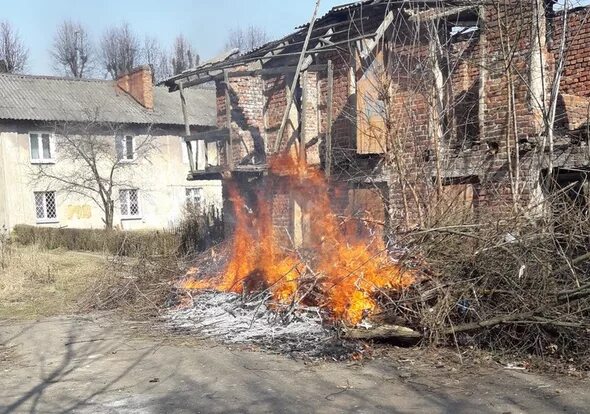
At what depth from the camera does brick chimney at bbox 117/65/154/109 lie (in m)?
33.8

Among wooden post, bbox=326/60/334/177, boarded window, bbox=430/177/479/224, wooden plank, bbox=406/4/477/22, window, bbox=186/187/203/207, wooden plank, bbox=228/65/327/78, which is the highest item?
wooden plank, bbox=406/4/477/22

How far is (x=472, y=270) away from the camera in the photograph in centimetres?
718

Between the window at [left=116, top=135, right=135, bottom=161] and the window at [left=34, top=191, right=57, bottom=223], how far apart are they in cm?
405

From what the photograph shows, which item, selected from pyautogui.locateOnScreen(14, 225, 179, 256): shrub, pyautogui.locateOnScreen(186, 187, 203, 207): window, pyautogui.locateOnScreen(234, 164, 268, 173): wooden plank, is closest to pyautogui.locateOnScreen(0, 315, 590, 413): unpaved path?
pyautogui.locateOnScreen(234, 164, 268, 173): wooden plank

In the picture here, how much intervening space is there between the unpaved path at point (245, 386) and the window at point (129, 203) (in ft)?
82.8

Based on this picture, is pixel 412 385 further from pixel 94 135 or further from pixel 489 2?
pixel 94 135

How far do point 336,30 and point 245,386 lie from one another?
362 inches

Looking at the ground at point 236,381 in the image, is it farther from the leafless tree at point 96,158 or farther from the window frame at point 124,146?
the window frame at point 124,146

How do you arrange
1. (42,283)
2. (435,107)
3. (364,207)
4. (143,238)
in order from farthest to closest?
(143,238), (42,283), (364,207), (435,107)

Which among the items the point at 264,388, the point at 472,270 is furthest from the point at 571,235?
the point at 264,388

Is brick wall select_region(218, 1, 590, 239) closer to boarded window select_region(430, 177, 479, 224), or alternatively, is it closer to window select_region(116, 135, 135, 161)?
boarded window select_region(430, 177, 479, 224)

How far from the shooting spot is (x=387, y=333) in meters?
7.24

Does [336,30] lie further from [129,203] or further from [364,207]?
[129,203]

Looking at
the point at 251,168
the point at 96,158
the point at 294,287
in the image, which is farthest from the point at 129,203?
the point at 294,287
